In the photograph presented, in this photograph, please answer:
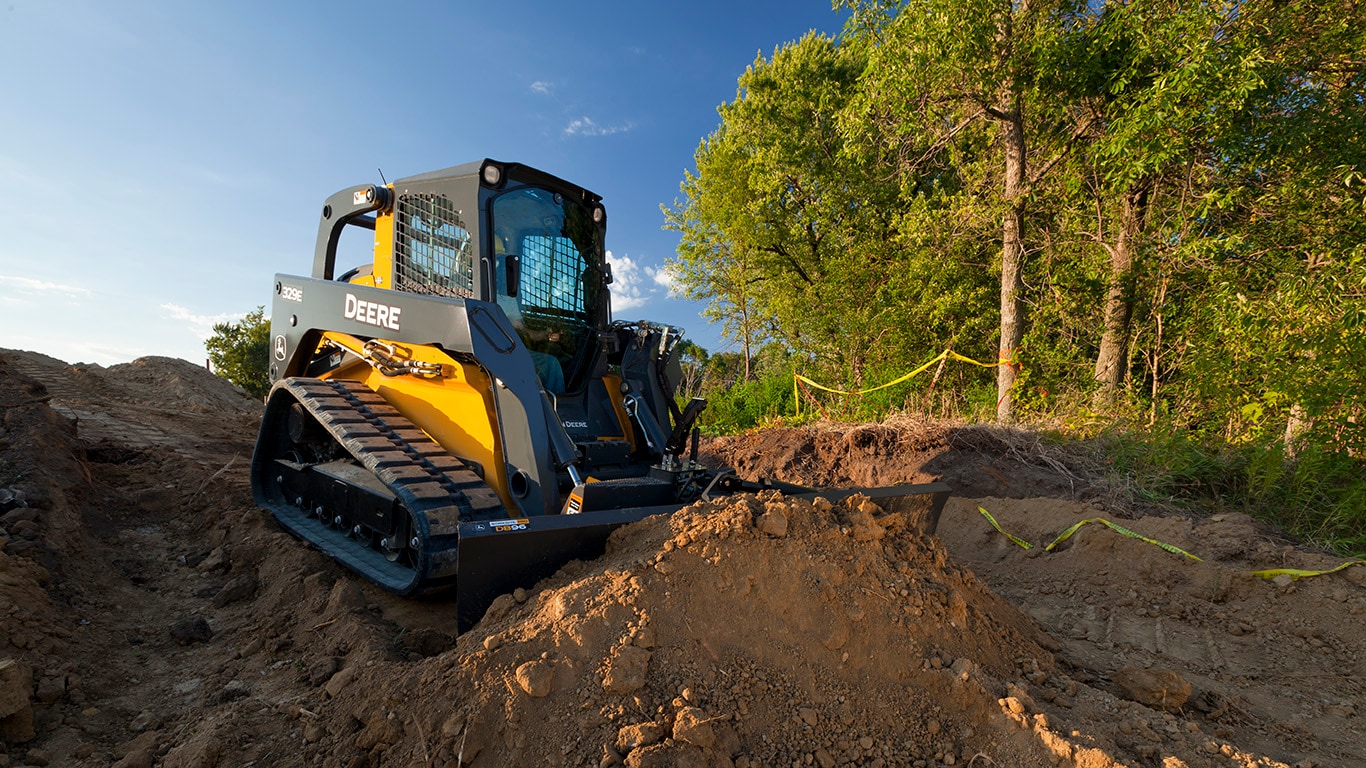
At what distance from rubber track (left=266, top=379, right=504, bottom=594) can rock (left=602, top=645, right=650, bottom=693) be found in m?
1.19

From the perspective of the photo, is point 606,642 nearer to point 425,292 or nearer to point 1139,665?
point 1139,665

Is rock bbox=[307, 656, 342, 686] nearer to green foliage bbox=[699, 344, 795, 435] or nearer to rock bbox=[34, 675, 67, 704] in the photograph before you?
rock bbox=[34, 675, 67, 704]

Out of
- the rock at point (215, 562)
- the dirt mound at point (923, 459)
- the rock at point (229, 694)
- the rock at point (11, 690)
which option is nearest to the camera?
the rock at point (11, 690)

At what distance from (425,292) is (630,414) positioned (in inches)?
65.4

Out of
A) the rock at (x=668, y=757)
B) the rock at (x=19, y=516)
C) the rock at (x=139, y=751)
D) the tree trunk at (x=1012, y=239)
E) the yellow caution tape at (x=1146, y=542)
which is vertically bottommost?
the rock at (x=139, y=751)

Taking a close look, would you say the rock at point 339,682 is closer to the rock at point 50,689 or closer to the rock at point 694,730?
the rock at point 50,689

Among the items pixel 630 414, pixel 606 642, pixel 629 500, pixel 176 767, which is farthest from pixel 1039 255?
pixel 176 767

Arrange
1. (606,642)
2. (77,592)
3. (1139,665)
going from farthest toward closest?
1. (77,592)
2. (1139,665)
3. (606,642)

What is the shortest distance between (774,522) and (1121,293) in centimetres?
919

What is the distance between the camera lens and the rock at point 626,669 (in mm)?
2178

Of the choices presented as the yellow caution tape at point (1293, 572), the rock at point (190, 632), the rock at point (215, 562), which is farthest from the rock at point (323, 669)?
the yellow caution tape at point (1293, 572)

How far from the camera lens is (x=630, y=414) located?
4.84m

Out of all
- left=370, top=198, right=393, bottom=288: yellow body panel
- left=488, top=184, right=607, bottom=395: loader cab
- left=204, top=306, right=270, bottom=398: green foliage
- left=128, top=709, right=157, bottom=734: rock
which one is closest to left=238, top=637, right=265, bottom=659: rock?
left=128, top=709, right=157, bottom=734: rock

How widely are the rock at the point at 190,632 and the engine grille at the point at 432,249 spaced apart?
2325 mm
